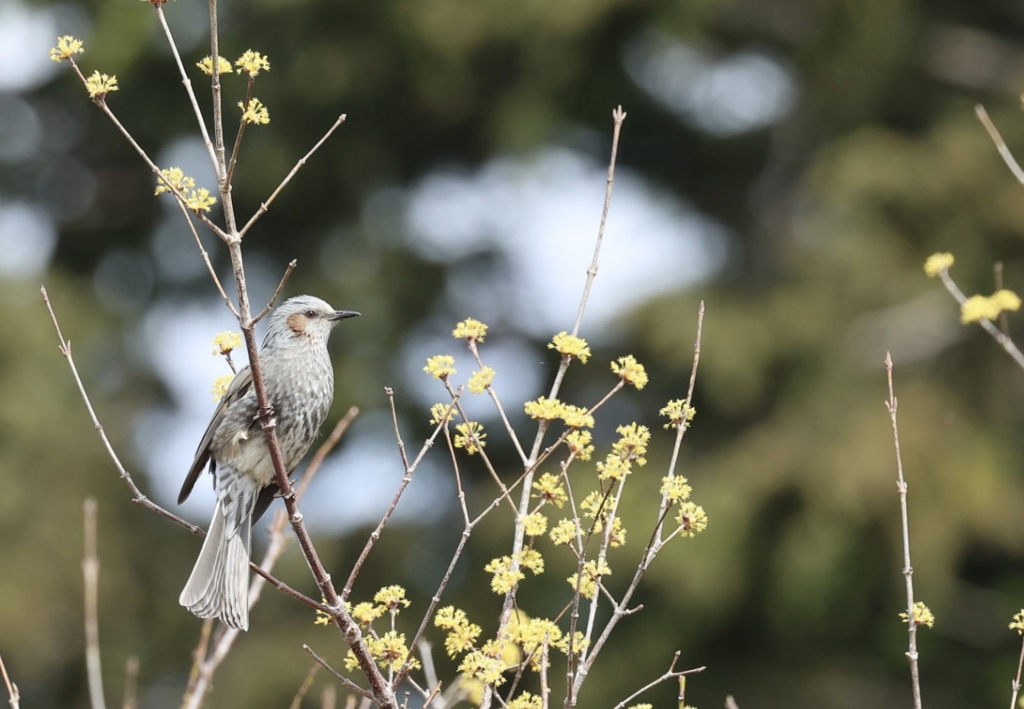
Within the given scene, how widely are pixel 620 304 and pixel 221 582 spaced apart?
22.6ft

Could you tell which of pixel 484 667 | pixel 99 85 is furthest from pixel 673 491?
pixel 99 85

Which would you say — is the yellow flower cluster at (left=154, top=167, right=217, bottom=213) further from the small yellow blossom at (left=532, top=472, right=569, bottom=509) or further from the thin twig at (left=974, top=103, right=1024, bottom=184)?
the thin twig at (left=974, top=103, right=1024, bottom=184)

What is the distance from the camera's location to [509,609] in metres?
2.64

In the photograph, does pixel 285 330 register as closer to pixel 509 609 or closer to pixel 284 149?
pixel 509 609

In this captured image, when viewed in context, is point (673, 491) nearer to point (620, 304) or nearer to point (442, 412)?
point (442, 412)

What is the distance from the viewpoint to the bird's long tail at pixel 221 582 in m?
3.46

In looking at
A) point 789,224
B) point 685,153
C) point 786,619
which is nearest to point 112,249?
point 685,153

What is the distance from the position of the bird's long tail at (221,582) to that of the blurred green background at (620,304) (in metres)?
5.83

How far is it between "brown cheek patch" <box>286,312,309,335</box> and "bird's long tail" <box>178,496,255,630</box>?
82cm

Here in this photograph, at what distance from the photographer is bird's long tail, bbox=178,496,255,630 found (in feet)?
11.3

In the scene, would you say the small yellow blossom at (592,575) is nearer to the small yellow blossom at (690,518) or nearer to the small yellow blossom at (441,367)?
the small yellow blossom at (690,518)

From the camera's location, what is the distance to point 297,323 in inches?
175

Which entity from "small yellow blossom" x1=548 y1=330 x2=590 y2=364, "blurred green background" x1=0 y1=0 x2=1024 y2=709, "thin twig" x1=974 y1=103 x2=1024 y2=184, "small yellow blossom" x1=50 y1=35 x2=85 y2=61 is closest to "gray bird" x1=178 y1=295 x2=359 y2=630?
"small yellow blossom" x1=548 y1=330 x2=590 y2=364

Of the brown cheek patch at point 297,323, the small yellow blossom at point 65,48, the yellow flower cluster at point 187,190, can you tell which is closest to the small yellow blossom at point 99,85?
the small yellow blossom at point 65,48
